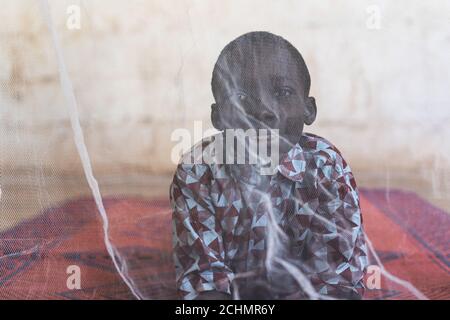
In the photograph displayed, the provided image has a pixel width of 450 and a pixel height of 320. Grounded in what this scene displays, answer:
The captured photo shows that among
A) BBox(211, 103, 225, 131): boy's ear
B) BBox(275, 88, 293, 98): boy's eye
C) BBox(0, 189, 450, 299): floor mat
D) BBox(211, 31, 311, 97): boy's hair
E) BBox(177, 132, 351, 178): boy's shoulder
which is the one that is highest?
BBox(211, 31, 311, 97): boy's hair

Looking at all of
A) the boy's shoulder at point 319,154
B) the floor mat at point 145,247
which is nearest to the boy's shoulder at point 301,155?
the boy's shoulder at point 319,154

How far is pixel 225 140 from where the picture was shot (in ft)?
5.55

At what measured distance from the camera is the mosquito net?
1660mm

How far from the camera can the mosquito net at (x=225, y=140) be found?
166 cm

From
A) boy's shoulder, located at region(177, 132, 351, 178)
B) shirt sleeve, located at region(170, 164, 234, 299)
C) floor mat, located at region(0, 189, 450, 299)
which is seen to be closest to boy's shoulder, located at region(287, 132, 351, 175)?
boy's shoulder, located at region(177, 132, 351, 178)

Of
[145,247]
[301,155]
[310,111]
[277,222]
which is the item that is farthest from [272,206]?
[145,247]

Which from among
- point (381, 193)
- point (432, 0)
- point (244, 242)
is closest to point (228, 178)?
point (244, 242)

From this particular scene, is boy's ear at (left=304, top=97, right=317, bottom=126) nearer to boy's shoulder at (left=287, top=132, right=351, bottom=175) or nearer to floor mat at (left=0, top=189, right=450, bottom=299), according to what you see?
boy's shoulder at (left=287, top=132, right=351, bottom=175)

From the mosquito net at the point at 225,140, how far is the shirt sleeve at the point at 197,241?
0.5 inches

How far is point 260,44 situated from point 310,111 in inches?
9.6

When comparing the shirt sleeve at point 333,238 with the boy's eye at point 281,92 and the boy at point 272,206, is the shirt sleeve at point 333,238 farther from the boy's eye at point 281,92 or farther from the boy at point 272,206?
the boy's eye at point 281,92

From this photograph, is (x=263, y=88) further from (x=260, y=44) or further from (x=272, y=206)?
(x=272, y=206)

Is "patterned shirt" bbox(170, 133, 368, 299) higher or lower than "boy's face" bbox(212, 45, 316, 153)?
lower

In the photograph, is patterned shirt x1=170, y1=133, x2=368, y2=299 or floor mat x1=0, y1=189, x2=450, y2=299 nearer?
patterned shirt x1=170, y1=133, x2=368, y2=299
